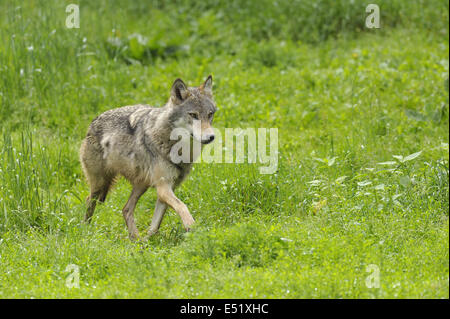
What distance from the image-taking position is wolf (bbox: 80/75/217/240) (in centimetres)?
657

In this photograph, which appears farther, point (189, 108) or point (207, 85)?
point (207, 85)

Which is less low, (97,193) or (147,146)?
(147,146)

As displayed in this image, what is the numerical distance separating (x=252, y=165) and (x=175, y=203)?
1.21m

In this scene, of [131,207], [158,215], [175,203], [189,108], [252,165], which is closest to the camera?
[175,203]

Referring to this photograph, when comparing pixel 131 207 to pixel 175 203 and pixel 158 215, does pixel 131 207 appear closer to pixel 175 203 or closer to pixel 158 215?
pixel 158 215

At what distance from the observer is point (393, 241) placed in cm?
571

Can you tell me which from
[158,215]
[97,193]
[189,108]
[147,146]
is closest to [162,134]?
[147,146]

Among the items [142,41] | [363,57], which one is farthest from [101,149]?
[363,57]

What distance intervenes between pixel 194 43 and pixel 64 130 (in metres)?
4.10

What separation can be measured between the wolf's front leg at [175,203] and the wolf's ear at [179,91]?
0.93 meters

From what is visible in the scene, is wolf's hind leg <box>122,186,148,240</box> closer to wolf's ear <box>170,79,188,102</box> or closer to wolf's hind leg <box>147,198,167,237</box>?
wolf's hind leg <box>147,198,167,237</box>

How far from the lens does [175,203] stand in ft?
21.0
